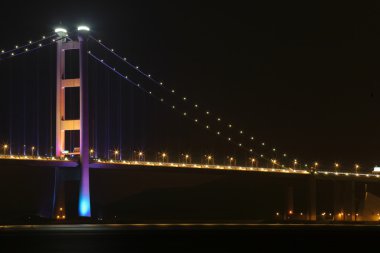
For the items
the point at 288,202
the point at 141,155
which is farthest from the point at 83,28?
the point at 288,202

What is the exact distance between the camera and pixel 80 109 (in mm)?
51094

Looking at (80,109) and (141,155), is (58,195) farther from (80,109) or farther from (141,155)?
(141,155)

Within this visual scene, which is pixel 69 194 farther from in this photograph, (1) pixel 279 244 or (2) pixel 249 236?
(1) pixel 279 244

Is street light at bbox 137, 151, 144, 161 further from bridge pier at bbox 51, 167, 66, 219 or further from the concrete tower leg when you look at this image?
bridge pier at bbox 51, 167, 66, 219

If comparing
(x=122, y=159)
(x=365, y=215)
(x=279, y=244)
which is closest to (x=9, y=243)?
(x=279, y=244)

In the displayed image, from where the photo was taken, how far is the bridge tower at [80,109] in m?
49.8

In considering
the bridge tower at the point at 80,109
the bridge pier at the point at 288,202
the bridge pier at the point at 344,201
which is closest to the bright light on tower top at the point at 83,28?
the bridge tower at the point at 80,109

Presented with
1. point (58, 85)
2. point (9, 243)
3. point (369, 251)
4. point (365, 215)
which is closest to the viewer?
point (369, 251)

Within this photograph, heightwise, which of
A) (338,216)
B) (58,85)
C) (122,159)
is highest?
(58,85)

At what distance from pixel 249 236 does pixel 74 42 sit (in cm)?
2507

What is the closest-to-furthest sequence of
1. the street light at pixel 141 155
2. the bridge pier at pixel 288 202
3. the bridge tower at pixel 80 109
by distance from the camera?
1. the bridge tower at pixel 80 109
2. the street light at pixel 141 155
3. the bridge pier at pixel 288 202

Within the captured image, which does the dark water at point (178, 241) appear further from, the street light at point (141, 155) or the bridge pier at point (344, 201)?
the bridge pier at point (344, 201)

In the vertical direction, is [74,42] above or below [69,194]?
above

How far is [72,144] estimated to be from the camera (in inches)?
2072
